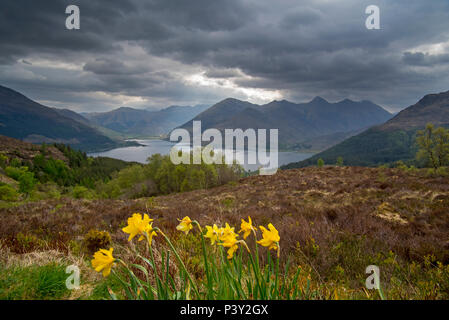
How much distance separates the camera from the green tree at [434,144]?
30.2m

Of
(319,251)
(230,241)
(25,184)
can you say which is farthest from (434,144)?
(25,184)

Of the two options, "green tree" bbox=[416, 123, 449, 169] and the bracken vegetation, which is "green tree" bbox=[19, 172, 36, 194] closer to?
the bracken vegetation

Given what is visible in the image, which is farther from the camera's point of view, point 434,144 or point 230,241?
point 434,144

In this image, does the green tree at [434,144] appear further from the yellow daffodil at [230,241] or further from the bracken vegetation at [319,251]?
the yellow daffodil at [230,241]

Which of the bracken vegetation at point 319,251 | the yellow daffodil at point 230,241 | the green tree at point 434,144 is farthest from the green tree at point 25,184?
the green tree at point 434,144

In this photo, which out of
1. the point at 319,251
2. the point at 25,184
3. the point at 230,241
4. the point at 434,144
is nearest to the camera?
the point at 230,241

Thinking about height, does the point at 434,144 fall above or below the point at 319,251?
above

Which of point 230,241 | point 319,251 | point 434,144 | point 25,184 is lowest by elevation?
point 25,184

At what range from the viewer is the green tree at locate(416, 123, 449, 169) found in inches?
1187

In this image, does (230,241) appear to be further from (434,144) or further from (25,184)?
(434,144)

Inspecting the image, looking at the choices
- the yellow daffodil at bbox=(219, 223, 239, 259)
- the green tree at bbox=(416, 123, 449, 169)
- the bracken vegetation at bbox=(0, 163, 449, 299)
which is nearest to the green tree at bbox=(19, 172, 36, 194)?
the bracken vegetation at bbox=(0, 163, 449, 299)

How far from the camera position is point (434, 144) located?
3095 centimetres

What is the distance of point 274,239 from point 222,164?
53670 mm
